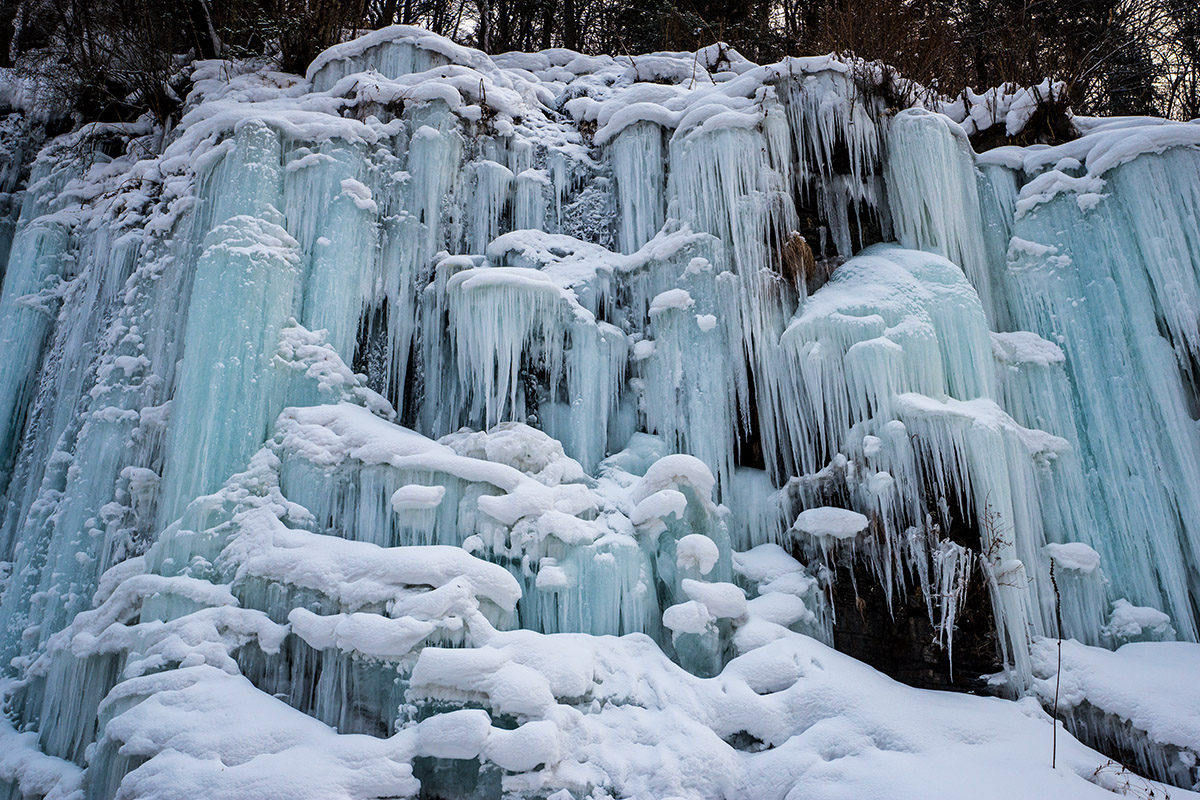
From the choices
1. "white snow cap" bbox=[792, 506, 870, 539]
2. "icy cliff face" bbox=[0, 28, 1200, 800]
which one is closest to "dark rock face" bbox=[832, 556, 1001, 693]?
"icy cliff face" bbox=[0, 28, 1200, 800]

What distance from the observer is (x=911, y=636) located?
521cm

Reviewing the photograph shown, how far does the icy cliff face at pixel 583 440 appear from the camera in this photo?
406cm

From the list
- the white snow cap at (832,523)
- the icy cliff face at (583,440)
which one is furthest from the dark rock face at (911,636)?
the white snow cap at (832,523)

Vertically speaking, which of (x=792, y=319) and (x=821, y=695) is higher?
(x=792, y=319)

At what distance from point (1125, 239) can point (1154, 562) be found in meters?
2.67

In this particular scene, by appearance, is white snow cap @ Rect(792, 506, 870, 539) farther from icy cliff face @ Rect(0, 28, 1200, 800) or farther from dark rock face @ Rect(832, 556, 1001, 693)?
dark rock face @ Rect(832, 556, 1001, 693)

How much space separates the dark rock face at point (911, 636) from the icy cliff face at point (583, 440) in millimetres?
65

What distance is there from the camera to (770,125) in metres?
6.77

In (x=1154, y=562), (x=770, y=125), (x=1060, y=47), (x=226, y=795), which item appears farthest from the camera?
(x=1060, y=47)

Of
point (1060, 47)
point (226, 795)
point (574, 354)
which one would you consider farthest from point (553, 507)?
point (1060, 47)

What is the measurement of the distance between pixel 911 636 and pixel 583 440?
2.80m

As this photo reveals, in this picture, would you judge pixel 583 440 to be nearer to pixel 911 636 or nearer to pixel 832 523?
pixel 832 523

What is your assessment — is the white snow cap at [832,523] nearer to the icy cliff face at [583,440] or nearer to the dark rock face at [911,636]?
the icy cliff face at [583,440]

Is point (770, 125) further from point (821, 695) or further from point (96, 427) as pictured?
point (96, 427)
